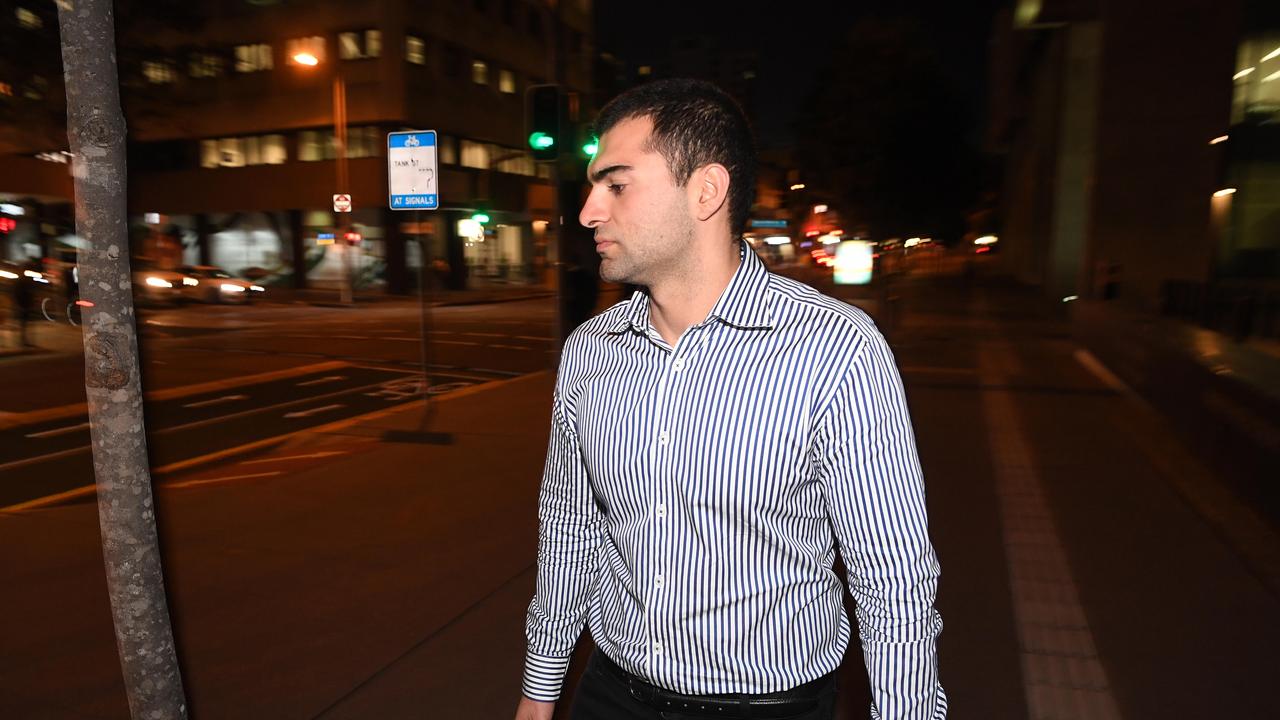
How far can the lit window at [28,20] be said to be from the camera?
13.3 meters

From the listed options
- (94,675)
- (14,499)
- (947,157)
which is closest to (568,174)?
(14,499)

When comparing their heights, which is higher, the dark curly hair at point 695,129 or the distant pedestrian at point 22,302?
the dark curly hair at point 695,129

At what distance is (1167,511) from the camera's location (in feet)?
21.3

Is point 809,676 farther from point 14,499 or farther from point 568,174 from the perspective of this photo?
point 568,174

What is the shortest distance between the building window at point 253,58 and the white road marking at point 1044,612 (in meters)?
40.9

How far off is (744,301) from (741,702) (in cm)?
77

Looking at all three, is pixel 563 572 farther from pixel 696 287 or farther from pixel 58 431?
pixel 58 431

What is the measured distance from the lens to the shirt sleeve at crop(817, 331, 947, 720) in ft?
5.34

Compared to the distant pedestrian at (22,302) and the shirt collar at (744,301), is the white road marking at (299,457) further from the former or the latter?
the distant pedestrian at (22,302)

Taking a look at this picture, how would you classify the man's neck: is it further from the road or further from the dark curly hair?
the road

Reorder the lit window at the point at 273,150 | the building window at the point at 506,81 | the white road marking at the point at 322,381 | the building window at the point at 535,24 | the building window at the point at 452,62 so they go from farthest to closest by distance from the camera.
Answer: the building window at the point at 535,24 < the building window at the point at 506,81 < the lit window at the point at 273,150 < the building window at the point at 452,62 < the white road marking at the point at 322,381

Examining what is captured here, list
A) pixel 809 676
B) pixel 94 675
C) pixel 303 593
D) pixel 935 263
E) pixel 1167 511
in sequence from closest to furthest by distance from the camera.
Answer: pixel 809 676 < pixel 94 675 < pixel 303 593 < pixel 1167 511 < pixel 935 263

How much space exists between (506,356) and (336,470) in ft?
31.7

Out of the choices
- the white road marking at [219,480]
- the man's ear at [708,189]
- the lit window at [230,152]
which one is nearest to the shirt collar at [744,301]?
the man's ear at [708,189]
